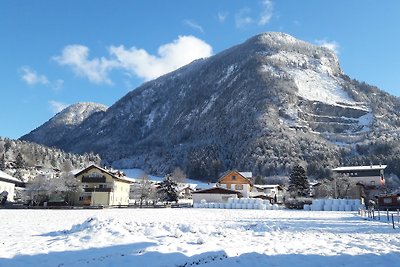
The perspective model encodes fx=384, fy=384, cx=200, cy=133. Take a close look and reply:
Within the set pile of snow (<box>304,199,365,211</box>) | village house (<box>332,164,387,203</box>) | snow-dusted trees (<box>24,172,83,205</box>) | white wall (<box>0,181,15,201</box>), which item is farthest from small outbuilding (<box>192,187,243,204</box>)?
white wall (<box>0,181,15,201</box>)

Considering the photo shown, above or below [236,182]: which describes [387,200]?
below

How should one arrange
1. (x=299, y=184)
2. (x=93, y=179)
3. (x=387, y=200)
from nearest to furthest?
(x=387, y=200), (x=93, y=179), (x=299, y=184)

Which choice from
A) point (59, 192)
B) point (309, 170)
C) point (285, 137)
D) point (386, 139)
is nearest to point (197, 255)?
point (59, 192)

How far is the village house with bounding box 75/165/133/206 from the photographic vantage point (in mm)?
73350

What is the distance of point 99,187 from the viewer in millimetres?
76000

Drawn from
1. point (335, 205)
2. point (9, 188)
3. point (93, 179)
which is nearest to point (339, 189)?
point (335, 205)

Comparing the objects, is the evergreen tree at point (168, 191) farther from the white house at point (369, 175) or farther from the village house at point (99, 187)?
the white house at point (369, 175)

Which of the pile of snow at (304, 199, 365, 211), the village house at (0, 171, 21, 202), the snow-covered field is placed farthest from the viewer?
the village house at (0, 171, 21, 202)

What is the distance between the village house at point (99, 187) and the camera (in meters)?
73.3

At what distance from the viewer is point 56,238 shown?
18.4 metres

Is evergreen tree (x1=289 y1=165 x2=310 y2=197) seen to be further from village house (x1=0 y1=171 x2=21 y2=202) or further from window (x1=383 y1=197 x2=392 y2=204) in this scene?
village house (x1=0 y1=171 x2=21 y2=202)

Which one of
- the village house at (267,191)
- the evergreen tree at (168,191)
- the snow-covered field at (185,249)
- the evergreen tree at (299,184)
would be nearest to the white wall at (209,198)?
the evergreen tree at (168,191)

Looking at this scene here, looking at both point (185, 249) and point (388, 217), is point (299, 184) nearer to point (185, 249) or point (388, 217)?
point (388, 217)

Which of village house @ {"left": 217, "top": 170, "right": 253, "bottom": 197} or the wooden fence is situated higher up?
village house @ {"left": 217, "top": 170, "right": 253, "bottom": 197}
